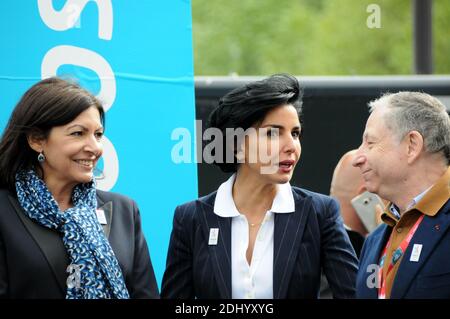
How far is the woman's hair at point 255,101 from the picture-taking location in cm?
503

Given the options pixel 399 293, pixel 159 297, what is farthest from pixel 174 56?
pixel 399 293

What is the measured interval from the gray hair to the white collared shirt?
2.05 ft

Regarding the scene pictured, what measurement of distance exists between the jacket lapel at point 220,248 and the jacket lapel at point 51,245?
26.7 inches

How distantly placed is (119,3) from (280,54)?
23929 mm

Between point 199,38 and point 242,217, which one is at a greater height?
point 199,38

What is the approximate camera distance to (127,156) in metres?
5.54

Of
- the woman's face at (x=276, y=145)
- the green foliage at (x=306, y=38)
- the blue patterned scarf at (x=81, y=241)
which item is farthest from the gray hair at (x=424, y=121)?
the green foliage at (x=306, y=38)

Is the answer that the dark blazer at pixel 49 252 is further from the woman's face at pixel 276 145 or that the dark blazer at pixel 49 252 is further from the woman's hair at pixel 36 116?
the woman's face at pixel 276 145

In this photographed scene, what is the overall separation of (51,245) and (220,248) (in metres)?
0.78

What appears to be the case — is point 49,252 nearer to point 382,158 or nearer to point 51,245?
point 51,245

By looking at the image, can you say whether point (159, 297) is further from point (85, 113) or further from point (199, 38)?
point (199, 38)

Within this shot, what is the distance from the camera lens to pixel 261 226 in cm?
503

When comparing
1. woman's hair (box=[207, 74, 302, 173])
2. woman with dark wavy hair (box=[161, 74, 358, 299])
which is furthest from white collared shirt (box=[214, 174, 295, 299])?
woman's hair (box=[207, 74, 302, 173])

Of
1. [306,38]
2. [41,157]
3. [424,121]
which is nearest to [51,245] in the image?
[41,157]
